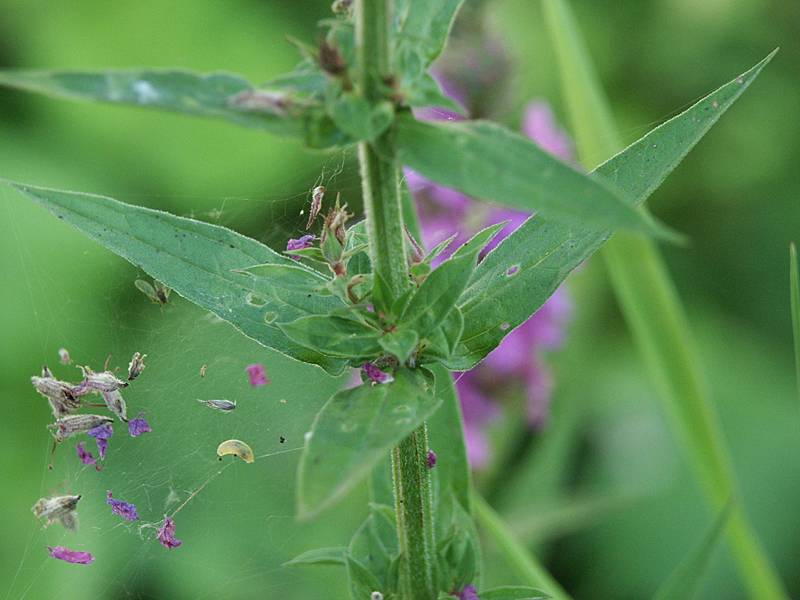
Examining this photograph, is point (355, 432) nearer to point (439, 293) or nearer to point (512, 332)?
point (439, 293)

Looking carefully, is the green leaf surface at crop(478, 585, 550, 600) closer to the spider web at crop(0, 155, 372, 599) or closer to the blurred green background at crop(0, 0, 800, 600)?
the spider web at crop(0, 155, 372, 599)

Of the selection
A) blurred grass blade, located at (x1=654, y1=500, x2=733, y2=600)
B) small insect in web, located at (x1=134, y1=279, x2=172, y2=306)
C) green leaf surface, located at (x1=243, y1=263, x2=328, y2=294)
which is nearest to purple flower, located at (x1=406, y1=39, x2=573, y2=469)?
blurred grass blade, located at (x1=654, y1=500, x2=733, y2=600)

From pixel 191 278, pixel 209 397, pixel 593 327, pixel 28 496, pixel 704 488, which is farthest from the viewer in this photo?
pixel 593 327

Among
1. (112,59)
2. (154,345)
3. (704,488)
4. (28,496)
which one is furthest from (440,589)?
(112,59)

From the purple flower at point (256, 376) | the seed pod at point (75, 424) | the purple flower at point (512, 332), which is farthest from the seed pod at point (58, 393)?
the purple flower at point (512, 332)

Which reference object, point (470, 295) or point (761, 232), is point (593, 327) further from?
point (470, 295)
